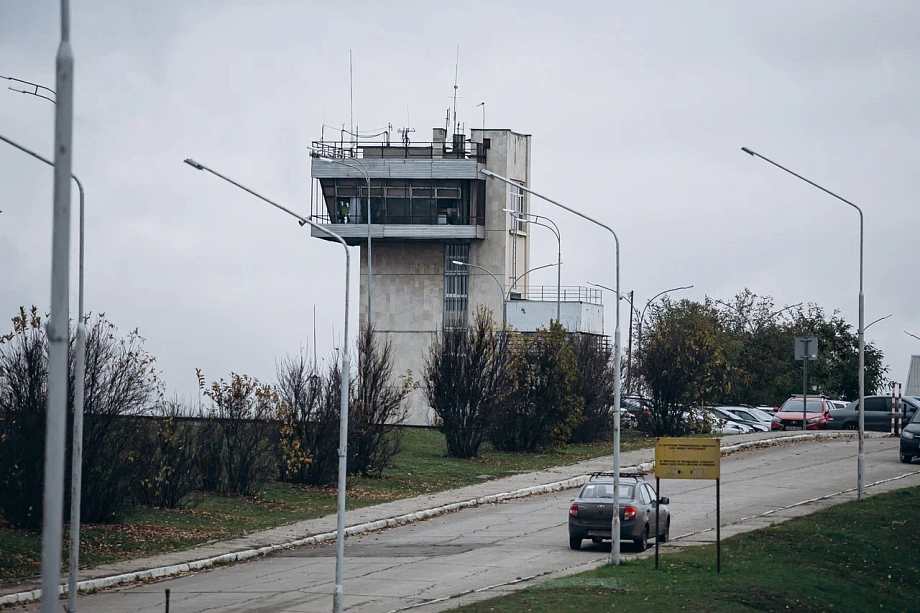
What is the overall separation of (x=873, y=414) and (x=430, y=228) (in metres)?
31.0

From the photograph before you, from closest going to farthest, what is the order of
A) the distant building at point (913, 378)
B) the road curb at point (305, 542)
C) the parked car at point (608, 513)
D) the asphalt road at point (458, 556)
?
the asphalt road at point (458, 556), the road curb at point (305, 542), the parked car at point (608, 513), the distant building at point (913, 378)

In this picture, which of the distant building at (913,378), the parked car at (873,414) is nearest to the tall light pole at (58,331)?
the parked car at (873,414)

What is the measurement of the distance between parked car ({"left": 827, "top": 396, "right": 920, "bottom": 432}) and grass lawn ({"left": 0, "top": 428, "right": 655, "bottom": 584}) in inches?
483

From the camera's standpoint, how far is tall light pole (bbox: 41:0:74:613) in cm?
796

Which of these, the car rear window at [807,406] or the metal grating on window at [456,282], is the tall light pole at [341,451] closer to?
the car rear window at [807,406]

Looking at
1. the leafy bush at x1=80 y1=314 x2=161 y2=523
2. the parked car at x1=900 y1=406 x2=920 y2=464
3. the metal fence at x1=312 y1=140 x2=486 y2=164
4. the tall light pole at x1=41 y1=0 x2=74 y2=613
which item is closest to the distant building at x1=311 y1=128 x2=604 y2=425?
the metal fence at x1=312 y1=140 x2=486 y2=164

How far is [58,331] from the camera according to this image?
8.16 m

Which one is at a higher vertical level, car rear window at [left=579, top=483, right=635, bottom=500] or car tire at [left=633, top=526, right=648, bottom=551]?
car rear window at [left=579, top=483, right=635, bottom=500]

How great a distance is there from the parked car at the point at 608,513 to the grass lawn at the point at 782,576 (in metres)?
1.21

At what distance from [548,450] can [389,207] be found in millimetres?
31963

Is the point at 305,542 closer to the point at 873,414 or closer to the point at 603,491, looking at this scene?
the point at 603,491

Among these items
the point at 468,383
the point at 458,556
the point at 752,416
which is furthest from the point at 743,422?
the point at 458,556

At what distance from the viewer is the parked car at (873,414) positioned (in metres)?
52.3

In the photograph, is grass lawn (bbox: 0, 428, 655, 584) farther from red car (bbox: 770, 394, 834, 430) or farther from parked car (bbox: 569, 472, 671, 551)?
red car (bbox: 770, 394, 834, 430)
